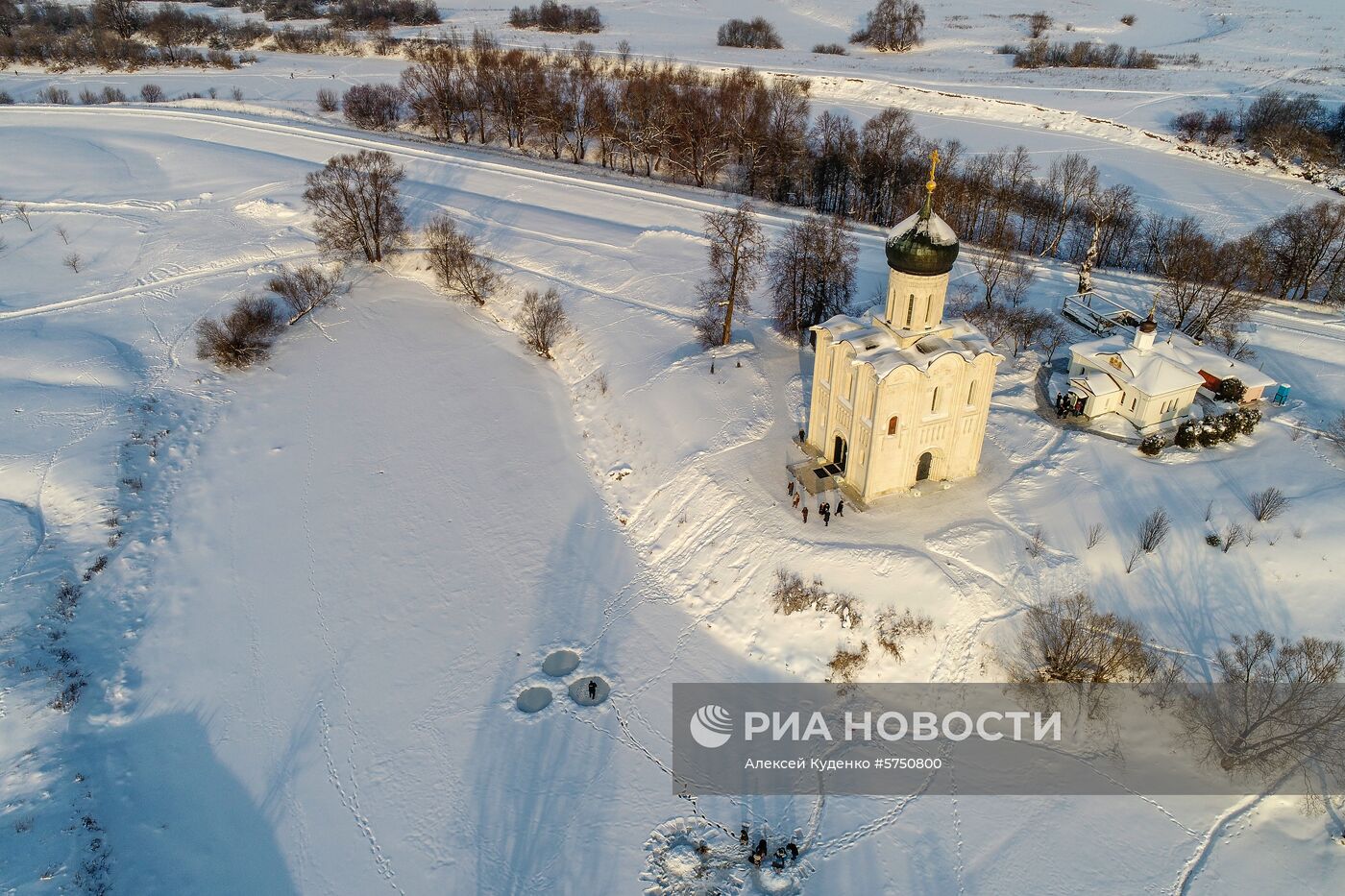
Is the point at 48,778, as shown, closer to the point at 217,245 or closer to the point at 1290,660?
the point at 1290,660

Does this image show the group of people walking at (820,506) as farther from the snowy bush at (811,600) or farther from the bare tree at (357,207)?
the bare tree at (357,207)

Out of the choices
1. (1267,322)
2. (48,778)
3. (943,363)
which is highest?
(943,363)

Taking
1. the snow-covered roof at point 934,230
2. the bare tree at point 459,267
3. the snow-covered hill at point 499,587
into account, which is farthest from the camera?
the bare tree at point 459,267

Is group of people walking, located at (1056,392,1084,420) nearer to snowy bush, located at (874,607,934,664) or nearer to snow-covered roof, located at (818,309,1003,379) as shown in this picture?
snow-covered roof, located at (818,309,1003,379)

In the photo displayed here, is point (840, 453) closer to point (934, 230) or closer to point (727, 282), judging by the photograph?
point (934, 230)

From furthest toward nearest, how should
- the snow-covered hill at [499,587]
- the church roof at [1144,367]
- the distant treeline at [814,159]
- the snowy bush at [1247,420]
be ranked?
1. the distant treeline at [814,159]
2. the church roof at [1144,367]
3. the snowy bush at [1247,420]
4. the snow-covered hill at [499,587]

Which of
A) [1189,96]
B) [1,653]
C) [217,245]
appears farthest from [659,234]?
[1189,96]

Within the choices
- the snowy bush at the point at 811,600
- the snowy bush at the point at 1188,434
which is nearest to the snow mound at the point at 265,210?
the snowy bush at the point at 811,600

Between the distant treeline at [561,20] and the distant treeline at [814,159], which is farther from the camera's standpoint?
the distant treeline at [561,20]
